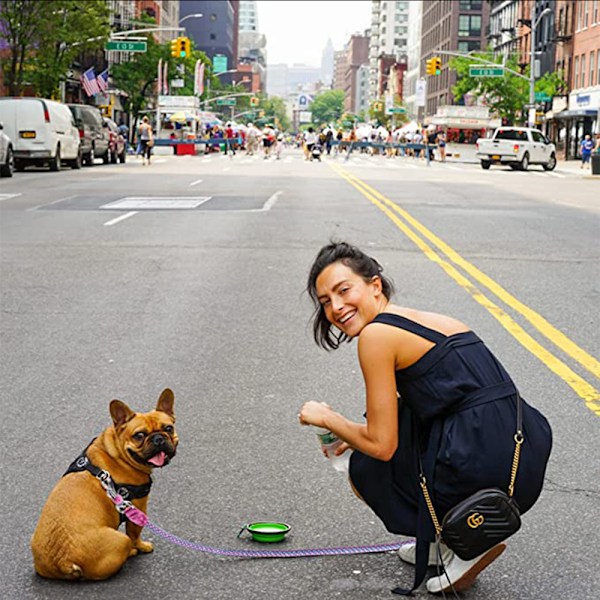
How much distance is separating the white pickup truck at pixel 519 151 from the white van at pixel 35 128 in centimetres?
2257

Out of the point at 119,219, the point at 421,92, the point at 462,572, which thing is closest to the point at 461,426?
the point at 462,572

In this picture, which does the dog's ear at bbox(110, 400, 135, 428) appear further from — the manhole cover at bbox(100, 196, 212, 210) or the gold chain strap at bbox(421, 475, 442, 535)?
the manhole cover at bbox(100, 196, 212, 210)

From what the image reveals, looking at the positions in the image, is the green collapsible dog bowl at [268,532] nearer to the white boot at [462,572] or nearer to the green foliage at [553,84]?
the white boot at [462,572]

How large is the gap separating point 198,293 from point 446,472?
7.36 metres

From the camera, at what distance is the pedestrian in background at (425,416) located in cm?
390

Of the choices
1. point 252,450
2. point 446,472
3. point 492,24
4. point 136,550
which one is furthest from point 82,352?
point 492,24

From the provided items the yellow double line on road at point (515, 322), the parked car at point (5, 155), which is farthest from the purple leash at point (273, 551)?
the parked car at point (5, 155)

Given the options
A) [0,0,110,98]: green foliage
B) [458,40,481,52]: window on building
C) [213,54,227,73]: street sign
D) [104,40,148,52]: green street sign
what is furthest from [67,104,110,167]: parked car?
[213,54,227,73]: street sign

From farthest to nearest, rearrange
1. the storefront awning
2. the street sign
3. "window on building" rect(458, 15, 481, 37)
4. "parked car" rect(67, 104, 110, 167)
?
1. the street sign
2. "window on building" rect(458, 15, 481, 37)
3. the storefront awning
4. "parked car" rect(67, 104, 110, 167)

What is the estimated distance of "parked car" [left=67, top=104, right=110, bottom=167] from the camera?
4288 centimetres

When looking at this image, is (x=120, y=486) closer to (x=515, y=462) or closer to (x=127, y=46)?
(x=515, y=462)

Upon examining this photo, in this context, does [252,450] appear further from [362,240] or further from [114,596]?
[362,240]

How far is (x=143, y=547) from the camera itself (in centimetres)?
442

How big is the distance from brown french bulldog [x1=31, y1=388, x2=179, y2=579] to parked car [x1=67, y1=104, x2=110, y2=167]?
39211 millimetres
